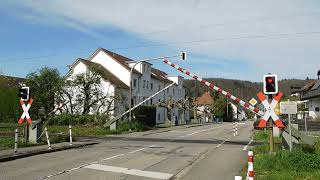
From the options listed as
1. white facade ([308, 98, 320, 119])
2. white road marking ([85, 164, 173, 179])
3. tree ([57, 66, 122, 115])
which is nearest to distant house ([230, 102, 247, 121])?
white facade ([308, 98, 320, 119])

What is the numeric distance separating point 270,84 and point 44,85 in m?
36.6

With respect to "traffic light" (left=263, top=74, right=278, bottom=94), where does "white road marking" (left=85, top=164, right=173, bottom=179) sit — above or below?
below

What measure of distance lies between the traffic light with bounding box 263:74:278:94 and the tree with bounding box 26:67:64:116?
116 ft

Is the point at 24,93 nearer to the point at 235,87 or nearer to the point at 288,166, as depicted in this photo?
the point at 288,166

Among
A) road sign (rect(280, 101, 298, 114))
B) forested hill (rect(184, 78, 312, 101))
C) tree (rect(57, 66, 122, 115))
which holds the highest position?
forested hill (rect(184, 78, 312, 101))

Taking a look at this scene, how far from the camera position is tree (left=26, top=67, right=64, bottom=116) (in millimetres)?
46056

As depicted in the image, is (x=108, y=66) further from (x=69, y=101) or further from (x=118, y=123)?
(x=118, y=123)

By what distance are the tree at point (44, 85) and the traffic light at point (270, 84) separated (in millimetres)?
35297

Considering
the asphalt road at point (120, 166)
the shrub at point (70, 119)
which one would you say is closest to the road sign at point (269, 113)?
the asphalt road at point (120, 166)

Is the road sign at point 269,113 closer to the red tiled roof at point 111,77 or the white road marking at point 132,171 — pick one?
the white road marking at point 132,171

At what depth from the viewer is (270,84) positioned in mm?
13602

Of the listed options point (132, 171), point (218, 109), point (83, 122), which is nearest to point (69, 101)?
point (83, 122)

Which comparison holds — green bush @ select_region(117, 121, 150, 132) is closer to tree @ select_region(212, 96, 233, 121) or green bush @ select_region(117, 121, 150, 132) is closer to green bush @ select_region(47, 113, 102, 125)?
green bush @ select_region(47, 113, 102, 125)

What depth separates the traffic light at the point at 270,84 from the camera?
13523 millimetres
